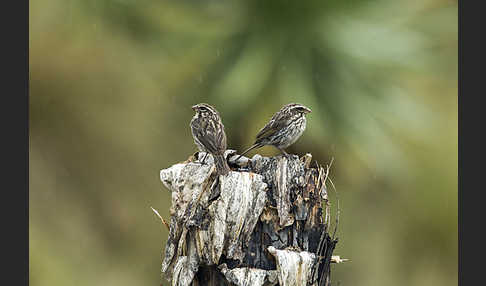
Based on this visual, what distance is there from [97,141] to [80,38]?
3.60ft

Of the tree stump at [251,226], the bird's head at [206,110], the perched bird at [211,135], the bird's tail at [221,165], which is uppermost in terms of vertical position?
the bird's head at [206,110]

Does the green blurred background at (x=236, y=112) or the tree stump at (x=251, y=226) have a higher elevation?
the green blurred background at (x=236, y=112)

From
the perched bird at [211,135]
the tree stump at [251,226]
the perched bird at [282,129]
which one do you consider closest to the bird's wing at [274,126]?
the perched bird at [282,129]

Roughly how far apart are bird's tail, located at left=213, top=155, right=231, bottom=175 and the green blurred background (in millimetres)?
3014

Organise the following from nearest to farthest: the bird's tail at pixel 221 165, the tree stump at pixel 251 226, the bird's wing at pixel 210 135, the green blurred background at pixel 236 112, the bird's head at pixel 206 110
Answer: the tree stump at pixel 251 226, the bird's tail at pixel 221 165, the bird's wing at pixel 210 135, the bird's head at pixel 206 110, the green blurred background at pixel 236 112

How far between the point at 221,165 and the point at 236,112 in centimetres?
325

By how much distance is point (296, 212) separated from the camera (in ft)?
14.9

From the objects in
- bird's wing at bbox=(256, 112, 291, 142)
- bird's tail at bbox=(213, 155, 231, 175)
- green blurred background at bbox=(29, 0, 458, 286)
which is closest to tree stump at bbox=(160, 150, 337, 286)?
bird's tail at bbox=(213, 155, 231, 175)

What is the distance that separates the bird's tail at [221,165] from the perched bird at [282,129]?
54 cm

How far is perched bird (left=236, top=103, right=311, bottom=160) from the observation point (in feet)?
16.9

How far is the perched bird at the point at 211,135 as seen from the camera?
4.60 m

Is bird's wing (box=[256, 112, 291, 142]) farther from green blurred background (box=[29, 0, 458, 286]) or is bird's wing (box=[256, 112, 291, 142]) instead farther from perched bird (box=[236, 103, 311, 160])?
green blurred background (box=[29, 0, 458, 286])

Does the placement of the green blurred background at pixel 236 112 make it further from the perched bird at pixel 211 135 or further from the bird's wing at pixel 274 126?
the perched bird at pixel 211 135

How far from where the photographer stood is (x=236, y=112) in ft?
25.6
